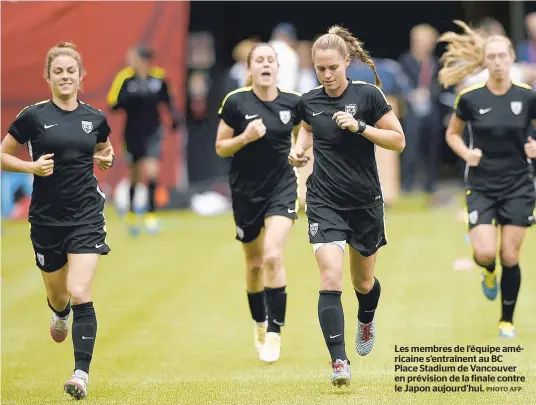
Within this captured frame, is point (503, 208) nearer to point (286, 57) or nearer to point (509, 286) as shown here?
point (509, 286)

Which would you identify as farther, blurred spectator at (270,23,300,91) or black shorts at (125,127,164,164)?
black shorts at (125,127,164,164)

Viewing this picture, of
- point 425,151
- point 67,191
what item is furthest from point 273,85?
point 425,151

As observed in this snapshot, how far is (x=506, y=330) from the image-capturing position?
33.1 feet

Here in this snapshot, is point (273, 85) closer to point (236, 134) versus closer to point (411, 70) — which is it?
point (236, 134)

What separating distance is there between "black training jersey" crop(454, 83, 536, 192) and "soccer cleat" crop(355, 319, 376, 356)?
176 cm

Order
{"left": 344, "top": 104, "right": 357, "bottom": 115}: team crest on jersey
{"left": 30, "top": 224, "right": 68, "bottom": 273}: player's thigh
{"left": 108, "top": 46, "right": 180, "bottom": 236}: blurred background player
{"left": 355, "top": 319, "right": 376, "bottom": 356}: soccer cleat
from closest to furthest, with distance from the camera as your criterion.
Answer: {"left": 344, "top": 104, "right": 357, "bottom": 115}: team crest on jersey
{"left": 30, "top": 224, "right": 68, "bottom": 273}: player's thigh
{"left": 355, "top": 319, "right": 376, "bottom": 356}: soccer cleat
{"left": 108, "top": 46, "right": 180, "bottom": 236}: blurred background player

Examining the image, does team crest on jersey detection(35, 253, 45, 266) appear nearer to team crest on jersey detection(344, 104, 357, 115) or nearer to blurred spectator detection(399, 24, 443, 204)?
team crest on jersey detection(344, 104, 357, 115)

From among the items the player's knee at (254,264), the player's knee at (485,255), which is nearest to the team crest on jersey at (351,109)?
the player's knee at (254,264)

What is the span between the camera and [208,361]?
9734 millimetres

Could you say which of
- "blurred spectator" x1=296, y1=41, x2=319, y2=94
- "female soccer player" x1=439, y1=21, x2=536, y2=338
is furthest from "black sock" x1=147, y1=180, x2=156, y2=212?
"female soccer player" x1=439, y1=21, x2=536, y2=338

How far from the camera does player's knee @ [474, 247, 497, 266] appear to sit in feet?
32.8

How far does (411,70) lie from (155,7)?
13.5ft

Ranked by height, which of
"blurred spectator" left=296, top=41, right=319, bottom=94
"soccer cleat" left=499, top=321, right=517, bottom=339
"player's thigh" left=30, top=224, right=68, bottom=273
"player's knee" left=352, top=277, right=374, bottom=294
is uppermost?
"blurred spectator" left=296, top=41, right=319, bottom=94

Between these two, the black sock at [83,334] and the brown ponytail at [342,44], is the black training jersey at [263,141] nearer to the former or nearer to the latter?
the brown ponytail at [342,44]
